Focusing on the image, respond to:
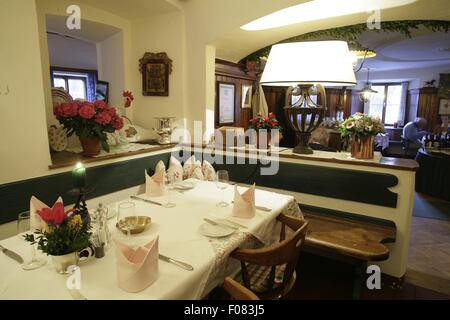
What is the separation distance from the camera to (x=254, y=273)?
160cm

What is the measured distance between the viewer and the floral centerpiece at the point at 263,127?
8.95 ft

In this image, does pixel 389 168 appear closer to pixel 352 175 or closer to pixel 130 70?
pixel 352 175

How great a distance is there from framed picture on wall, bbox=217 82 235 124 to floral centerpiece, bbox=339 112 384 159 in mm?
2097

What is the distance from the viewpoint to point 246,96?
15.9 feet

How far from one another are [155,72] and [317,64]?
6.07ft

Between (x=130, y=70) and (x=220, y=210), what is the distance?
2325 millimetres

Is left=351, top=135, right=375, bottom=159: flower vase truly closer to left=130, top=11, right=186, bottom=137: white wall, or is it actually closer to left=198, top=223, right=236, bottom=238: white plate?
left=198, top=223, right=236, bottom=238: white plate

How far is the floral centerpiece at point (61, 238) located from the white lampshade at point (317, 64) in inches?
63.1

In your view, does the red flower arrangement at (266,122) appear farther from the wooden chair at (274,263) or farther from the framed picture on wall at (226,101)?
the framed picture on wall at (226,101)

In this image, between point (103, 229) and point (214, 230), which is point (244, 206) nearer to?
point (214, 230)

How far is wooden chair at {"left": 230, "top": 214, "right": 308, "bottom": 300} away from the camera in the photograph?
4.14 feet

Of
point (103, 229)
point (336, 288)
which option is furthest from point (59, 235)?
point (336, 288)

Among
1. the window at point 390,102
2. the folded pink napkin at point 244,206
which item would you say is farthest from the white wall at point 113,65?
the window at point 390,102

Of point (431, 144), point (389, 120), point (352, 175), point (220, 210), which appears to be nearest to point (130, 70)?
point (220, 210)
